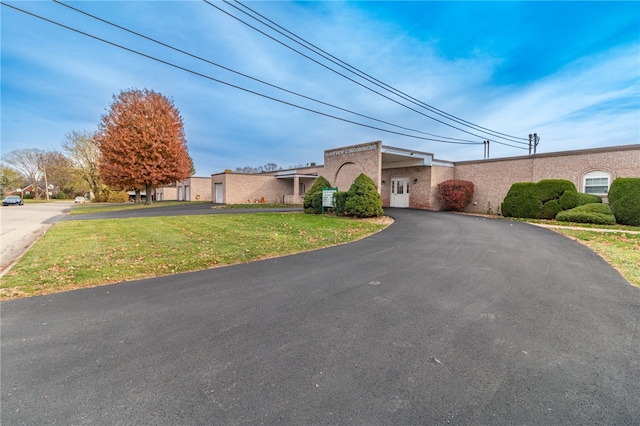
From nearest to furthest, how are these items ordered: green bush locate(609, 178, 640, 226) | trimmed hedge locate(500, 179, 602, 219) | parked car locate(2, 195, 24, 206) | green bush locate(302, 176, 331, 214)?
1. green bush locate(609, 178, 640, 226)
2. trimmed hedge locate(500, 179, 602, 219)
3. green bush locate(302, 176, 331, 214)
4. parked car locate(2, 195, 24, 206)

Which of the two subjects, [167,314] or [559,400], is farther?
[167,314]

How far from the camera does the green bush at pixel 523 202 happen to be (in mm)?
14898

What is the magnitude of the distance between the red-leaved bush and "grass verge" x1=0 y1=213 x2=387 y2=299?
30.6 feet

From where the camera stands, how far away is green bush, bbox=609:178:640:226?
11.9 m

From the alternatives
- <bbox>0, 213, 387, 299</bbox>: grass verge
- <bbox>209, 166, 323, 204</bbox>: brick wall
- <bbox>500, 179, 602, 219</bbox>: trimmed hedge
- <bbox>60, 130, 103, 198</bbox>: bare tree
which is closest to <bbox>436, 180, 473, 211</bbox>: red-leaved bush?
<bbox>500, 179, 602, 219</bbox>: trimmed hedge

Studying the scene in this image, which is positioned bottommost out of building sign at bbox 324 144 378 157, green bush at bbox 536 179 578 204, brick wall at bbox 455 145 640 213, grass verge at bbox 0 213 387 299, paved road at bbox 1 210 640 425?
paved road at bbox 1 210 640 425

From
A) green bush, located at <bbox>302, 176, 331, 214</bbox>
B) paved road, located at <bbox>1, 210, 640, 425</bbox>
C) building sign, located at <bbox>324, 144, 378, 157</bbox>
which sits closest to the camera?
paved road, located at <bbox>1, 210, 640, 425</bbox>

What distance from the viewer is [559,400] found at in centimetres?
208

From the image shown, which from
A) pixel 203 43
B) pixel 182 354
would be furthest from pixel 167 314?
pixel 203 43

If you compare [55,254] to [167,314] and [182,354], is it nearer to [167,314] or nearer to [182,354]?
[167,314]

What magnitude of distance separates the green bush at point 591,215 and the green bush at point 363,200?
885cm

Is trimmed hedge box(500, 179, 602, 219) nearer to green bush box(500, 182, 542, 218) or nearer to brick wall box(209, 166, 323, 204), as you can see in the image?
green bush box(500, 182, 542, 218)

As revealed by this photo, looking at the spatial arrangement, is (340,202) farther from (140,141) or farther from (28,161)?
(28,161)

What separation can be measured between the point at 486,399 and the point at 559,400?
1.82 feet
